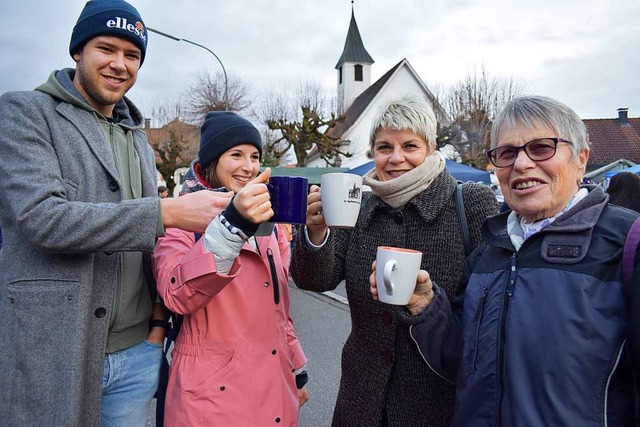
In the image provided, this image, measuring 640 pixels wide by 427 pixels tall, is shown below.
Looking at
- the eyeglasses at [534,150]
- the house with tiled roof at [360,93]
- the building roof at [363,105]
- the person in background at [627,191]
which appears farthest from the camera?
the building roof at [363,105]

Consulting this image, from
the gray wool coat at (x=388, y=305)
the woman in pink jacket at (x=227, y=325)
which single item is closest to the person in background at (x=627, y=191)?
the gray wool coat at (x=388, y=305)

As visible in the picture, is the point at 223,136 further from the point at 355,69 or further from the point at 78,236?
the point at 355,69

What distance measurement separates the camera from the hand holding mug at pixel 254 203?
1266mm

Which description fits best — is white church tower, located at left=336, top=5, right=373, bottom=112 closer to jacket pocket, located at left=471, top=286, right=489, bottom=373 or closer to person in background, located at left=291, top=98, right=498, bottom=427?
person in background, located at left=291, top=98, right=498, bottom=427

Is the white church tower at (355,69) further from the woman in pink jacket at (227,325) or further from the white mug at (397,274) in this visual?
the white mug at (397,274)

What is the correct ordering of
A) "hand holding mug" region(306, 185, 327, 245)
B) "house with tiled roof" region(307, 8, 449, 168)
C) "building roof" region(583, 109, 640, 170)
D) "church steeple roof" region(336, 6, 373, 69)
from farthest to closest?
"church steeple roof" region(336, 6, 373, 69) → "building roof" region(583, 109, 640, 170) → "house with tiled roof" region(307, 8, 449, 168) → "hand holding mug" region(306, 185, 327, 245)

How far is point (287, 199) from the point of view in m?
1.35

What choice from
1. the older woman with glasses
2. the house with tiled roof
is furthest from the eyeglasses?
the house with tiled roof

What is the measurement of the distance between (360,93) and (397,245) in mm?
39113

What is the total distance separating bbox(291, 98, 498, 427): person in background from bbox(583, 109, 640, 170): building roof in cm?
3285

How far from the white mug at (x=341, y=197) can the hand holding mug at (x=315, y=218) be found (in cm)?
10

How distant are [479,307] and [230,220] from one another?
0.80 metres

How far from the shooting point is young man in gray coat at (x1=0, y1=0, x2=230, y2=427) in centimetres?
137

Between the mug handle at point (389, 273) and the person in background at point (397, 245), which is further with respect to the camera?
the person in background at point (397, 245)
